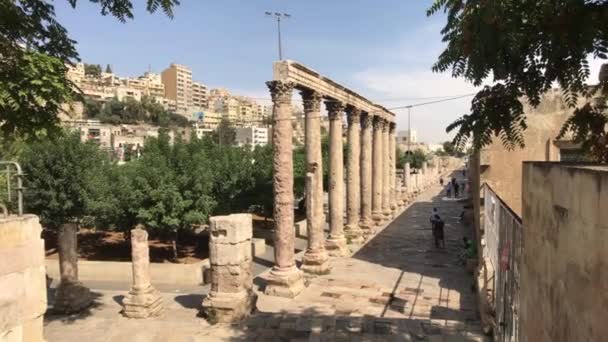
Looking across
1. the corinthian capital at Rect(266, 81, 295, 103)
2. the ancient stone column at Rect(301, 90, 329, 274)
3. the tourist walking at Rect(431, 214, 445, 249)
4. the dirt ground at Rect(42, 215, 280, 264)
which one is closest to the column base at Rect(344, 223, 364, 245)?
the tourist walking at Rect(431, 214, 445, 249)

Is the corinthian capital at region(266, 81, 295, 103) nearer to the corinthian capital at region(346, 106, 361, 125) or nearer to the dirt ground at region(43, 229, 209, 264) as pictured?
the corinthian capital at region(346, 106, 361, 125)

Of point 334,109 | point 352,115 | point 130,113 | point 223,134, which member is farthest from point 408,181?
point 130,113

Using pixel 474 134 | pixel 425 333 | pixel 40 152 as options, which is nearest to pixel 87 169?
pixel 40 152

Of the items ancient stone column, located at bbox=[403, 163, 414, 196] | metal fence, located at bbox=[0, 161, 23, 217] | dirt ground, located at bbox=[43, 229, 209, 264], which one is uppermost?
metal fence, located at bbox=[0, 161, 23, 217]

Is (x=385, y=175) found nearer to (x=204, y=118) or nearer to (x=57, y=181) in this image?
(x=57, y=181)

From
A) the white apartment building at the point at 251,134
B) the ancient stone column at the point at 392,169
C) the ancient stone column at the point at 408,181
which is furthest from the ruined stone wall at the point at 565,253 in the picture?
the white apartment building at the point at 251,134

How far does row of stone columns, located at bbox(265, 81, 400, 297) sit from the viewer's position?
12.8 meters

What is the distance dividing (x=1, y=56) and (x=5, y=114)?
0.83m

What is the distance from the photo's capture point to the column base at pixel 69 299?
11.8 meters

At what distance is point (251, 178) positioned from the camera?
2098 centimetres

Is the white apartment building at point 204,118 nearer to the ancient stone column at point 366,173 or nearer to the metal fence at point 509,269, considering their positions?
the ancient stone column at point 366,173

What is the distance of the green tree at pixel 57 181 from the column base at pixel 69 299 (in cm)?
705

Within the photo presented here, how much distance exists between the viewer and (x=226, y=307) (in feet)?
34.0

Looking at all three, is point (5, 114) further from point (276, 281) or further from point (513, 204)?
point (513, 204)
